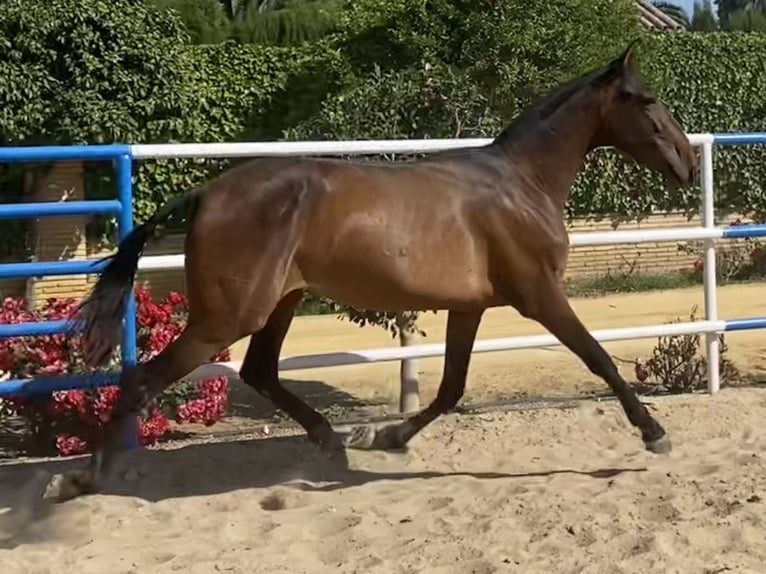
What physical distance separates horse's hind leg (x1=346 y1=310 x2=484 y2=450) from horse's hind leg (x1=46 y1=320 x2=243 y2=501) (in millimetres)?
1214

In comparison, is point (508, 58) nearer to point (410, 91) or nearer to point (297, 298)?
point (410, 91)

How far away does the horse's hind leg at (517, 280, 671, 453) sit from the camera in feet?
15.9

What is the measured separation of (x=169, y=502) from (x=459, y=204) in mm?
1740

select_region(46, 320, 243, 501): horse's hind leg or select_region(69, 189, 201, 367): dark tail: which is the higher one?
select_region(69, 189, 201, 367): dark tail

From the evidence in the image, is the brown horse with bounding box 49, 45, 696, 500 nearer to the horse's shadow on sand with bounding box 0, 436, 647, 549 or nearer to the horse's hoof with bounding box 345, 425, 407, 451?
the horse's hoof with bounding box 345, 425, 407, 451

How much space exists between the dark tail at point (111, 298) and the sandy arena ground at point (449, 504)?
2.12 ft

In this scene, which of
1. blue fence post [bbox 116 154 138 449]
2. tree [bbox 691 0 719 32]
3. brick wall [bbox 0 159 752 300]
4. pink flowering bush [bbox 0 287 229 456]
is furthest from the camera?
tree [bbox 691 0 719 32]

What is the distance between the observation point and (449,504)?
4.59 m

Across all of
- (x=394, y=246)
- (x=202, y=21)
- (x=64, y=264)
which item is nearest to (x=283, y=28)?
(x=202, y=21)

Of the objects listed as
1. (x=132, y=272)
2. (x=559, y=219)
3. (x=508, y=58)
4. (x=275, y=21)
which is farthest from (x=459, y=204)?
(x=275, y=21)

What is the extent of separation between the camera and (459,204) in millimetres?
4816

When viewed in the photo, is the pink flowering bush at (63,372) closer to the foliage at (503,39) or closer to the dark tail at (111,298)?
the dark tail at (111,298)

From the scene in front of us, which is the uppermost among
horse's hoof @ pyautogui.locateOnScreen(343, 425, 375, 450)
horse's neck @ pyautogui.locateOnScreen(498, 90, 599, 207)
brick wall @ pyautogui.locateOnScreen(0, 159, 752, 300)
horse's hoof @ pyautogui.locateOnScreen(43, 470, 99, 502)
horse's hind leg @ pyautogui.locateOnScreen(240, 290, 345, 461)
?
horse's neck @ pyautogui.locateOnScreen(498, 90, 599, 207)

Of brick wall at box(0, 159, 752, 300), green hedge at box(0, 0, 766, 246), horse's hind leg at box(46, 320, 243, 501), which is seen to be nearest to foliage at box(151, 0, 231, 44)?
green hedge at box(0, 0, 766, 246)
